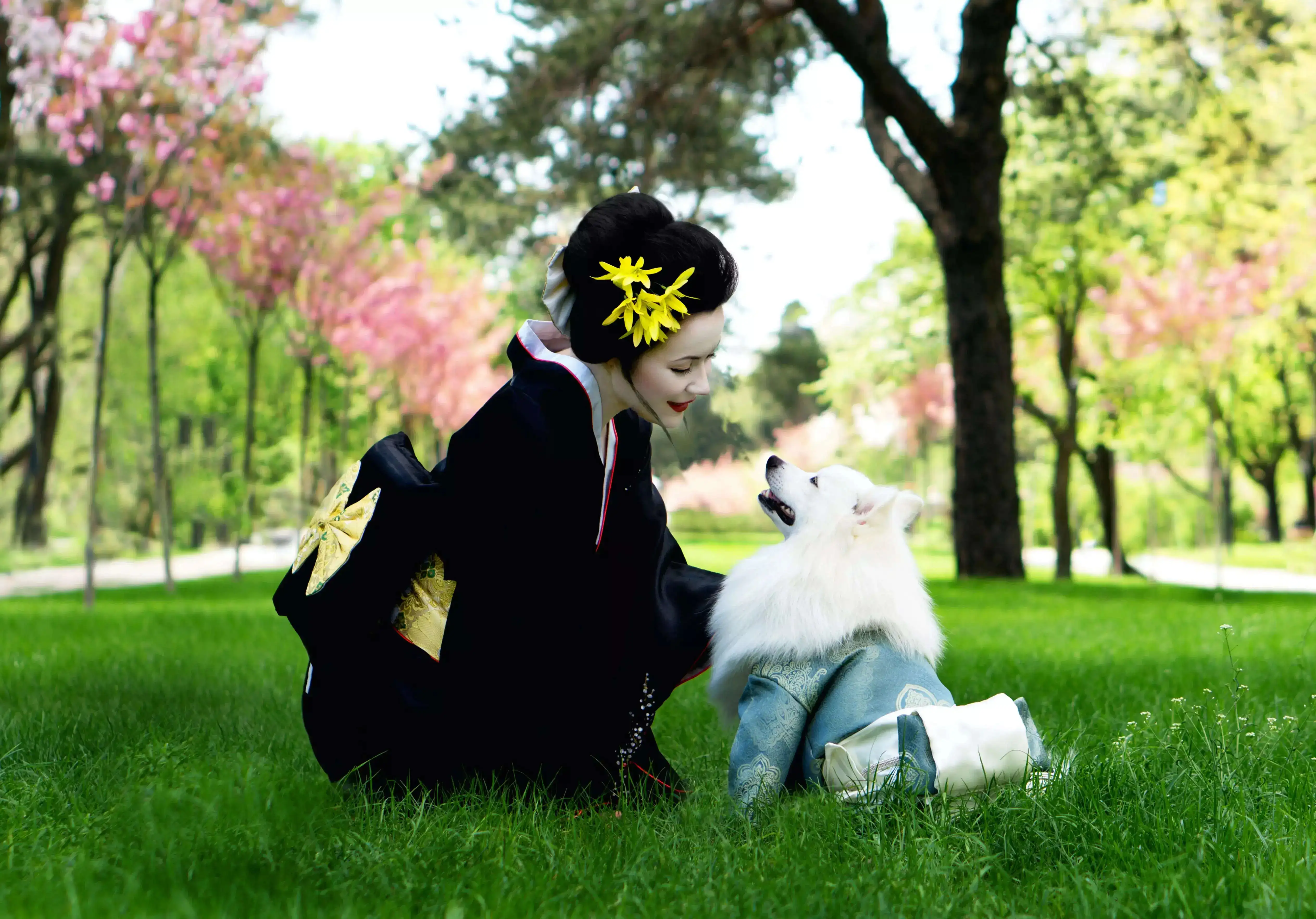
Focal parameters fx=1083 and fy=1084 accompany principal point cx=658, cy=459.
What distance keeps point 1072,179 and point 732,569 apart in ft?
50.8

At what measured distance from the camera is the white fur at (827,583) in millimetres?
2838

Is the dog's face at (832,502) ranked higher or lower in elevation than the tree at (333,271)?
lower

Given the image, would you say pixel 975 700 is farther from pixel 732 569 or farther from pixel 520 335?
pixel 520 335

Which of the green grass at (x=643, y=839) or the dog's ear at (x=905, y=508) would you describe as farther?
the dog's ear at (x=905, y=508)

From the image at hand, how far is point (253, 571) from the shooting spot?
1909 centimetres

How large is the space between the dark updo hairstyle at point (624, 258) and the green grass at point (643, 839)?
930 mm

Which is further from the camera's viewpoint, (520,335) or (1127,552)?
(1127,552)

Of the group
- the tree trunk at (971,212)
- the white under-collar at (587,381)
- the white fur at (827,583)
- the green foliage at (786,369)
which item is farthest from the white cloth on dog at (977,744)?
the green foliage at (786,369)

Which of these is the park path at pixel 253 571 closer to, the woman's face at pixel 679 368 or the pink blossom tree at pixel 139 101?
the pink blossom tree at pixel 139 101

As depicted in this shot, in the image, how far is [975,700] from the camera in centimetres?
490

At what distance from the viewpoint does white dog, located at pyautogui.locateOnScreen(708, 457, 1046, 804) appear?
9.02 feet

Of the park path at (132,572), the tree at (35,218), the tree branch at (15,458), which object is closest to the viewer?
the tree at (35,218)

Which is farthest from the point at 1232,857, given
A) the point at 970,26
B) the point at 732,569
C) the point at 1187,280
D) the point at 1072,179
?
the point at 1072,179

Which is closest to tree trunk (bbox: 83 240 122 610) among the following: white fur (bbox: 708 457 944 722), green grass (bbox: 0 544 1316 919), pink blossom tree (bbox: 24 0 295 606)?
pink blossom tree (bbox: 24 0 295 606)
